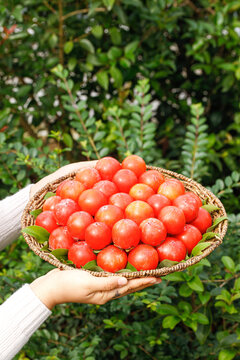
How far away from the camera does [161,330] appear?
1.92 metres

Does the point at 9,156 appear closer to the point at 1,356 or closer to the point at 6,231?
the point at 6,231

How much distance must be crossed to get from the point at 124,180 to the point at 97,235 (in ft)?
1.22

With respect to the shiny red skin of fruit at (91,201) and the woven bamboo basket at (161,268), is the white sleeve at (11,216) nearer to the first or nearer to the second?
the woven bamboo basket at (161,268)

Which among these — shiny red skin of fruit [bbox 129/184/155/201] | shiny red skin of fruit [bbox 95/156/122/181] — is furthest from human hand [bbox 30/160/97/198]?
shiny red skin of fruit [bbox 129/184/155/201]

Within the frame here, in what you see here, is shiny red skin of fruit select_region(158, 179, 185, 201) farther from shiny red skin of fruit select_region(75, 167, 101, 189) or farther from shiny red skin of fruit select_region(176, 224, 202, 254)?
shiny red skin of fruit select_region(75, 167, 101, 189)

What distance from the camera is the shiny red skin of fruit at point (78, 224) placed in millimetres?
1406

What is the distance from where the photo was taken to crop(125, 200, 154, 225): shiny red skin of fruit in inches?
57.0

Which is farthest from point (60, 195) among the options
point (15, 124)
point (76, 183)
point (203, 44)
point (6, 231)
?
point (203, 44)

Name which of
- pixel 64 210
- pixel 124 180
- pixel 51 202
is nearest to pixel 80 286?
pixel 64 210

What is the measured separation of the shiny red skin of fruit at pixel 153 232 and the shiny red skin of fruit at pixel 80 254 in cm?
21

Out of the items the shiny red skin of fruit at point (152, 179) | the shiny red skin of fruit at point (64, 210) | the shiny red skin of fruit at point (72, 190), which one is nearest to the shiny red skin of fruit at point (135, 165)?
the shiny red skin of fruit at point (152, 179)

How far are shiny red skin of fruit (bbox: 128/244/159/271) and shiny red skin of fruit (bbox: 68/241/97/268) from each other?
15cm

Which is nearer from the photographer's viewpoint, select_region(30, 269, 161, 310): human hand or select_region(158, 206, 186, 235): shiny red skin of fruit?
select_region(30, 269, 161, 310): human hand

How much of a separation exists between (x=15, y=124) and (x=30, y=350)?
4.88 feet
